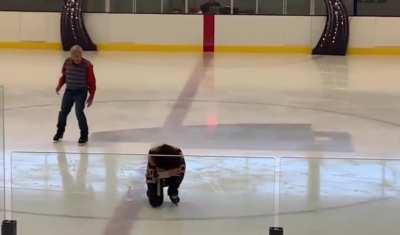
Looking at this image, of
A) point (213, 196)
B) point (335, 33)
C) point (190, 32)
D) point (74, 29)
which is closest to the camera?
point (213, 196)

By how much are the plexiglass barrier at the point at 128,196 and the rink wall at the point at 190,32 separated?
1549cm

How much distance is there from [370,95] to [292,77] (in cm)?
278

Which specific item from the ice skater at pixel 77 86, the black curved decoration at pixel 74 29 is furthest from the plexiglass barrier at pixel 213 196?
the black curved decoration at pixel 74 29

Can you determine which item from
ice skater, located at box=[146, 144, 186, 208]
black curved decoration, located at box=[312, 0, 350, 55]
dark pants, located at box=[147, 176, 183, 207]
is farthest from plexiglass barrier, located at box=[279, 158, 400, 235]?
black curved decoration, located at box=[312, 0, 350, 55]

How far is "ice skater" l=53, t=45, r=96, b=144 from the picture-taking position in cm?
945

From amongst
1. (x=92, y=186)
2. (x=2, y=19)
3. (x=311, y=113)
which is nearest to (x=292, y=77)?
(x=311, y=113)

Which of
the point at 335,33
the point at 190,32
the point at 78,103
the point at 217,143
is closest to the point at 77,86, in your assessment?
the point at 78,103

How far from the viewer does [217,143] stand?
9836mm

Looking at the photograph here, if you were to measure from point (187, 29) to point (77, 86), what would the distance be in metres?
12.7

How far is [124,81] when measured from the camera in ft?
52.0

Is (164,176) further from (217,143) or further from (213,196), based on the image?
(217,143)

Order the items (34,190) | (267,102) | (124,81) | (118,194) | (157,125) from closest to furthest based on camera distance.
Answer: (34,190) < (118,194) < (157,125) < (267,102) < (124,81)

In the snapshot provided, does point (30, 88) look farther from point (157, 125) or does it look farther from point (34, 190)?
point (34, 190)

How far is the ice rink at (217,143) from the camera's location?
547 centimetres
